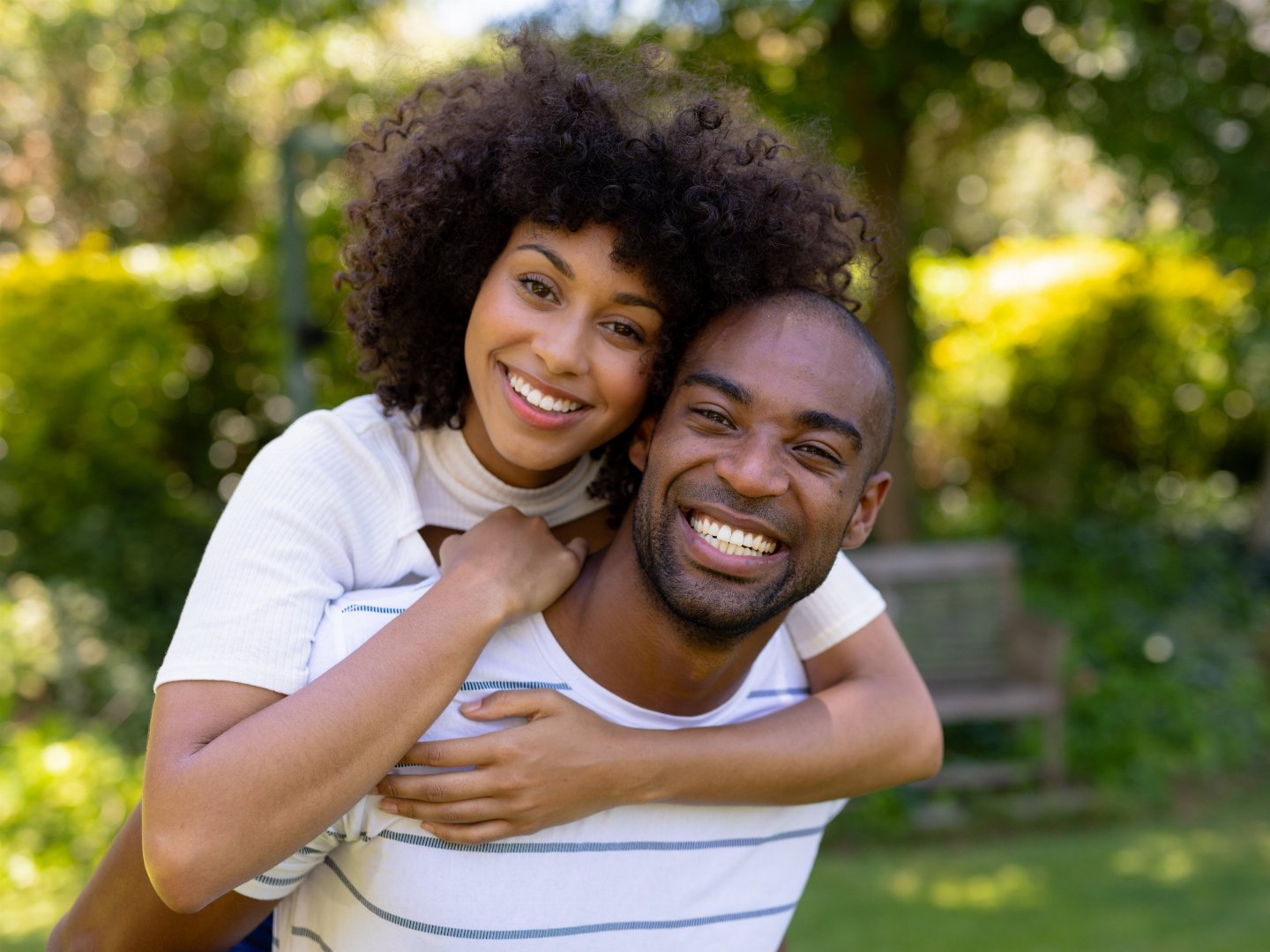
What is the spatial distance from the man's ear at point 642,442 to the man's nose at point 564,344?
0.67 feet

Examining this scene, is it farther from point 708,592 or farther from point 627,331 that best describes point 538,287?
point 708,592

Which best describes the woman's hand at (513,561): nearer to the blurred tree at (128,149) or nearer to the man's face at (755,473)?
the man's face at (755,473)

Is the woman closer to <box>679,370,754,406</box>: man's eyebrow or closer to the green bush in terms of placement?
<box>679,370,754,406</box>: man's eyebrow

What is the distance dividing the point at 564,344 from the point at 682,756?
0.80 meters

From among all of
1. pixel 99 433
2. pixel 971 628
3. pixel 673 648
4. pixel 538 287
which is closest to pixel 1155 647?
pixel 971 628

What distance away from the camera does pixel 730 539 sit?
224cm

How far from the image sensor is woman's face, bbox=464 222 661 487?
2.44 meters

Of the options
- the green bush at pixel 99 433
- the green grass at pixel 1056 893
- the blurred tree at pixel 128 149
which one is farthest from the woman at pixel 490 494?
the blurred tree at pixel 128 149

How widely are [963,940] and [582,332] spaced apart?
13.1 feet

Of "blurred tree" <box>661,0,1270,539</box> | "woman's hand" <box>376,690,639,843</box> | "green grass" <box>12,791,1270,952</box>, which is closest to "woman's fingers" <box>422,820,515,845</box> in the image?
→ "woman's hand" <box>376,690,639,843</box>

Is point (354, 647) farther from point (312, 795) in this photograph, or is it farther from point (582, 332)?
point (582, 332)

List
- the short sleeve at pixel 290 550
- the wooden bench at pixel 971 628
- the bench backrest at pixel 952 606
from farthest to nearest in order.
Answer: the bench backrest at pixel 952 606
the wooden bench at pixel 971 628
the short sleeve at pixel 290 550

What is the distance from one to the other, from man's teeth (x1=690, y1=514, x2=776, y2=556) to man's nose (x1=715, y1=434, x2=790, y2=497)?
7 cm

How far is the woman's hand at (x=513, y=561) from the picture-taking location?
7.48 feet
